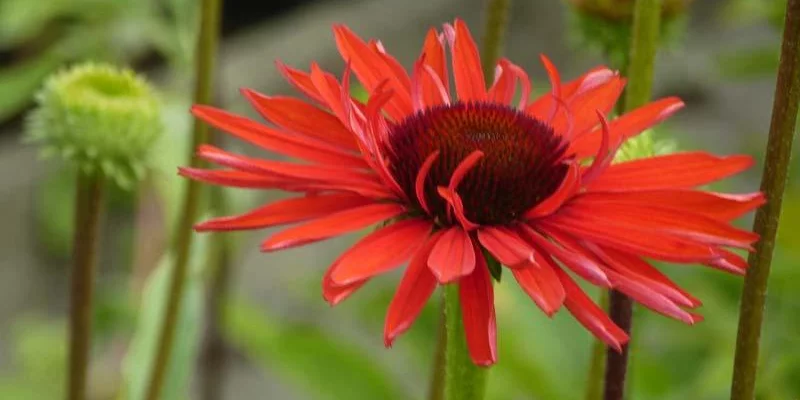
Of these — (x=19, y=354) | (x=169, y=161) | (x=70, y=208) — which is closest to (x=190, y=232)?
(x=169, y=161)

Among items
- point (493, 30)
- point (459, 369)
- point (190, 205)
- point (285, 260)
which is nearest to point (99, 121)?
point (190, 205)

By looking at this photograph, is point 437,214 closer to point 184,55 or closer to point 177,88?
point 184,55

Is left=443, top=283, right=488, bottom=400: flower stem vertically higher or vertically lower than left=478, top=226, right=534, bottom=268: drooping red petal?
lower

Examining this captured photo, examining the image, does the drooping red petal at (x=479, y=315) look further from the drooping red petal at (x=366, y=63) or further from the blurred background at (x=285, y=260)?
the blurred background at (x=285, y=260)

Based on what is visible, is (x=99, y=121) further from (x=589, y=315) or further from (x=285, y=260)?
(x=285, y=260)

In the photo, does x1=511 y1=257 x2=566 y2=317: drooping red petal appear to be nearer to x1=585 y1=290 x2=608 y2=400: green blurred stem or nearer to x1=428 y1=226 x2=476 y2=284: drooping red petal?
x1=428 y1=226 x2=476 y2=284: drooping red petal

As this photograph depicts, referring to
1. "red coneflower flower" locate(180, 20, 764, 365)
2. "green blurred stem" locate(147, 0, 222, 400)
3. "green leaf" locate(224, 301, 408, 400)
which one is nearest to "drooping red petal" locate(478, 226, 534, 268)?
"red coneflower flower" locate(180, 20, 764, 365)
